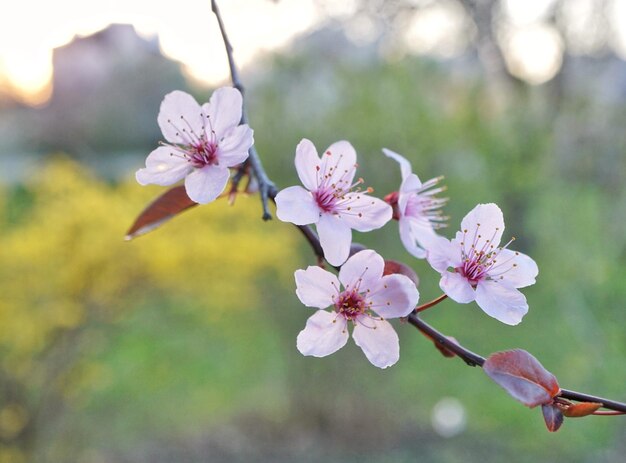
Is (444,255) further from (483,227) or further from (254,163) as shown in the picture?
(254,163)

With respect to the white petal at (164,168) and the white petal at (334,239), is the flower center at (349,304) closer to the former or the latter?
the white petal at (334,239)

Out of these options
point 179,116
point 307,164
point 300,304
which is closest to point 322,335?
point 307,164

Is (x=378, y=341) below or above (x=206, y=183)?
below

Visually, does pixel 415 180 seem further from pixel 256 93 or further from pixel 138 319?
pixel 138 319

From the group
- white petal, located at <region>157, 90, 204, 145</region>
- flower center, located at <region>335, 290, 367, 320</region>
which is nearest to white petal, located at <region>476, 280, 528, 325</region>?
flower center, located at <region>335, 290, 367, 320</region>

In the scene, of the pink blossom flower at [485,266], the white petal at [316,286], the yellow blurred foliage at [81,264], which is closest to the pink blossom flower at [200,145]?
the white petal at [316,286]

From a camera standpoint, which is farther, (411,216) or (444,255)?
(411,216)

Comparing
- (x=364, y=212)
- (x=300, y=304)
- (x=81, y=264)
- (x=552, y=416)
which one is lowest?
(x=300, y=304)
